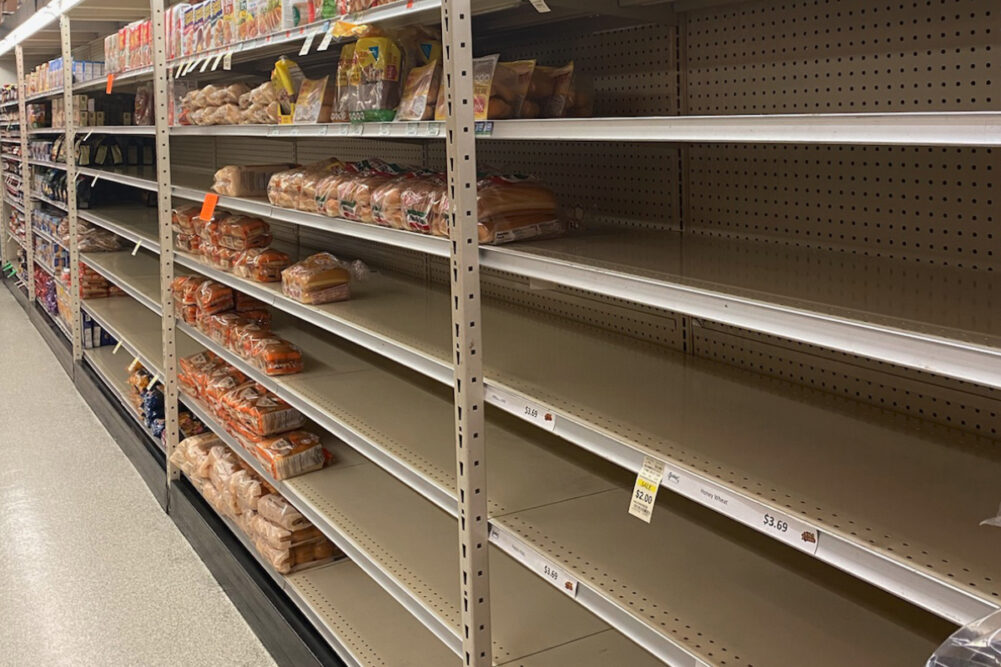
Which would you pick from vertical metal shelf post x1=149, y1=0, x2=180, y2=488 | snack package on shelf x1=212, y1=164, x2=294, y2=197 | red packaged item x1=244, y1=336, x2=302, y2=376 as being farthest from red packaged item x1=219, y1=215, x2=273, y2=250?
red packaged item x1=244, y1=336, x2=302, y2=376

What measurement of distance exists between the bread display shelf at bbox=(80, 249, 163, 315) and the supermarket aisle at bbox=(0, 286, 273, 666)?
2.76 feet

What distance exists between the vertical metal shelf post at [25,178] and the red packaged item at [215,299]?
458 cm

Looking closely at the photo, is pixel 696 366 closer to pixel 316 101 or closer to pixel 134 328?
pixel 316 101

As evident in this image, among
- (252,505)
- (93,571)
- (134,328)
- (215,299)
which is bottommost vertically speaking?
(93,571)

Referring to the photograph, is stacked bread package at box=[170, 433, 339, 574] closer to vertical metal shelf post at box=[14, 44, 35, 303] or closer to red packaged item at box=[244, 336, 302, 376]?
red packaged item at box=[244, 336, 302, 376]

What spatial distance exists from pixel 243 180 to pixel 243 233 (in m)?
0.20

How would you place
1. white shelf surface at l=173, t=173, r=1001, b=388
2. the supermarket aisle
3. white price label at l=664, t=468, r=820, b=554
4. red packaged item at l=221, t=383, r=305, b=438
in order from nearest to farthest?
white shelf surface at l=173, t=173, r=1001, b=388 < white price label at l=664, t=468, r=820, b=554 < the supermarket aisle < red packaged item at l=221, t=383, r=305, b=438

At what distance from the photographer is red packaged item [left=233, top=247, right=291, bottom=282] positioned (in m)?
3.19

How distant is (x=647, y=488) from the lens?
1.40m

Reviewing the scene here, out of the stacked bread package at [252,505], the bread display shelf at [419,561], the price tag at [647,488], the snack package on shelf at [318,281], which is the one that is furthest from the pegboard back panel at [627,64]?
the stacked bread package at [252,505]

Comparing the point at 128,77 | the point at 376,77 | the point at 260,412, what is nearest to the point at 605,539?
the point at 376,77

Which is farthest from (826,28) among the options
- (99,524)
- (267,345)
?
(99,524)

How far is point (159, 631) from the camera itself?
9.75ft

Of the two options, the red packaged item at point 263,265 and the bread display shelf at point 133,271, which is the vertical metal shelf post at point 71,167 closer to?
the bread display shelf at point 133,271
